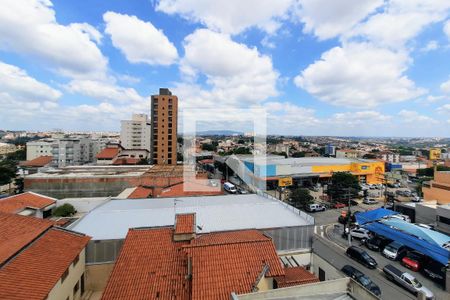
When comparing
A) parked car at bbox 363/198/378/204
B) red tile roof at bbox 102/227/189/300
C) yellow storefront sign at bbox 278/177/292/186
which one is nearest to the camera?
red tile roof at bbox 102/227/189/300

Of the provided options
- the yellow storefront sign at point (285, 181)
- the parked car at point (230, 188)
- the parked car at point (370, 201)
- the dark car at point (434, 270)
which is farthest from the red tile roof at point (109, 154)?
the dark car at point (434, 270)

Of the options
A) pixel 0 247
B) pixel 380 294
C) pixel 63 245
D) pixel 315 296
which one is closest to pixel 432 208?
pixel 380 294

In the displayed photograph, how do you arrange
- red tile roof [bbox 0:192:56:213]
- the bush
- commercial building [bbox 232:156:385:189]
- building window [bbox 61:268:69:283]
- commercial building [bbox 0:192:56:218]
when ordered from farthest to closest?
commercial building [bbox 232:156:385:189], the bush, commercial building [bbox 0:192:56:218], red tile roof [bbox 0:192:56:213], building window [bbox 61:268:69:283]

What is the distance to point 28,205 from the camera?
19.3 meters

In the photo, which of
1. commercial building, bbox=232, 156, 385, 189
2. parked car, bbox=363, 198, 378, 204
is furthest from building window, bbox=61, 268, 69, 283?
→ parked car, bbox=363, 198, 378, 204

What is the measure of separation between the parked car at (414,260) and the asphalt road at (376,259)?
25cm

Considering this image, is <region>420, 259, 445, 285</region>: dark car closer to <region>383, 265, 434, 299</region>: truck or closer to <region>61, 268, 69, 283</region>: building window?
<region>383, 265, 434, 299</region>: truck

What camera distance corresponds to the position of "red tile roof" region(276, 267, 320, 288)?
7.19m

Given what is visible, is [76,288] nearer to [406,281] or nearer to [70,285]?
[70,285]

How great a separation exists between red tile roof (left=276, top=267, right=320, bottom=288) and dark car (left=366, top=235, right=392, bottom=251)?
942 centimetres

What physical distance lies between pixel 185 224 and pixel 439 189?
24.8 meters

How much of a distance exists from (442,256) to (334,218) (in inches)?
380

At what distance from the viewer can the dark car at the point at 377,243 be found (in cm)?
1543

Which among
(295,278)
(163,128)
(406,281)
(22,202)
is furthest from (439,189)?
(163,128)
